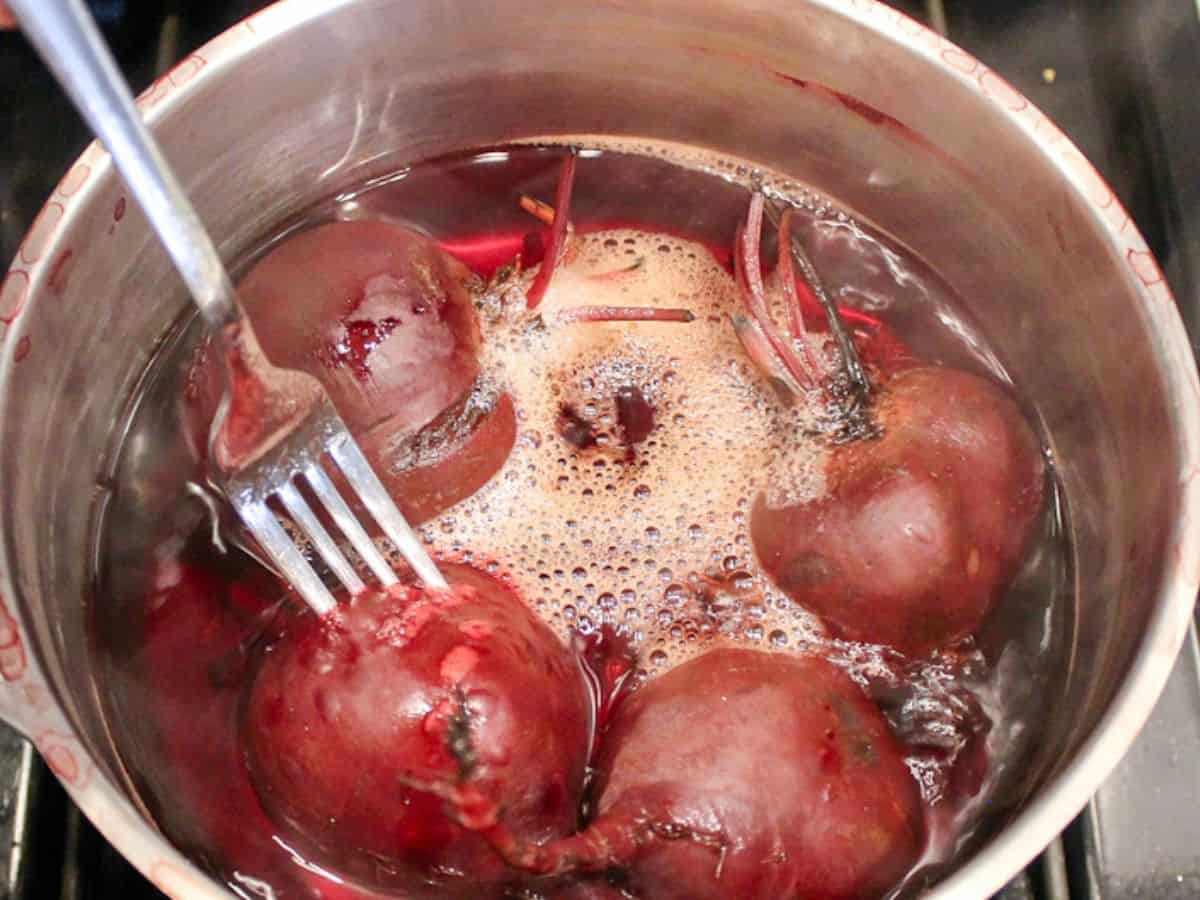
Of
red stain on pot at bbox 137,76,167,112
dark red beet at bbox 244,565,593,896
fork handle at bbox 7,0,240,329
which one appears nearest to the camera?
fork handle at bbox 7,0,240,329

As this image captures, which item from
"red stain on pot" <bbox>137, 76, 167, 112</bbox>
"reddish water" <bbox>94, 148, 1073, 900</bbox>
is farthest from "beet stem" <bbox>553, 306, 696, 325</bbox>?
"red stain on pot" <bbox>137, 76, 167, 112</bbox>

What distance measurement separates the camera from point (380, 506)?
790mm

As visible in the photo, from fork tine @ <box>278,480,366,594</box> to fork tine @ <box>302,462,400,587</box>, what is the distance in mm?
12

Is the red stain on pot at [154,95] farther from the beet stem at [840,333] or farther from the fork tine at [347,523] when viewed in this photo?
the beet stem at [840,333]

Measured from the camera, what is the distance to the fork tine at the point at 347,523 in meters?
0.77

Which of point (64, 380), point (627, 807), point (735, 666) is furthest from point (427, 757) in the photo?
point (64, 380)

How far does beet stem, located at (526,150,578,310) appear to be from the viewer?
974mm

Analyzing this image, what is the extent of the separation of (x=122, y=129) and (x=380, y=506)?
30 cm

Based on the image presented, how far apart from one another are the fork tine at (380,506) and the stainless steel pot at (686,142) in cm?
22

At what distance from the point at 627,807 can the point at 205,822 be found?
321mm

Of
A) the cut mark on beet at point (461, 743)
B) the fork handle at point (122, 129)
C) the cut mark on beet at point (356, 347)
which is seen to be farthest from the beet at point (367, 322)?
the cut mark on beet at point (461, 743)

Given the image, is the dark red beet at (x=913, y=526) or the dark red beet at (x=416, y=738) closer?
the dark red beet at (x=416, y=738)

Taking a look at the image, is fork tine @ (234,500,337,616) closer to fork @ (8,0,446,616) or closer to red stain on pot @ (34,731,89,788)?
fork @ (8,0,446,616)

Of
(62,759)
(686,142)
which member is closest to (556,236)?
(686,142)
